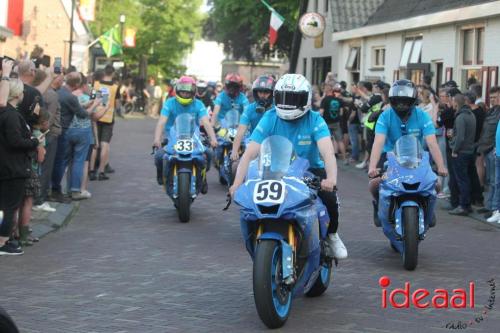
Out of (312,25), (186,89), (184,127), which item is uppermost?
(312,25)

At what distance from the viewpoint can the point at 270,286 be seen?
6613 mm

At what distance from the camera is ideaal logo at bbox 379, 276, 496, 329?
7695mm

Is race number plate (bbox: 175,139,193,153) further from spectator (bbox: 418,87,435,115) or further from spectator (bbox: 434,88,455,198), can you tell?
spectator (bbox: 418,87,435,115)

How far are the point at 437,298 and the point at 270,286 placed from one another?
2.00 metres

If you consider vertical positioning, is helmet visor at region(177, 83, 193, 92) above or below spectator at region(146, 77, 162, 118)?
below

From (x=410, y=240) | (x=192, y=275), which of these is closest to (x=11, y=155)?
(x=192, y=275)

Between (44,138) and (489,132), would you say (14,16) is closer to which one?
(489,132)

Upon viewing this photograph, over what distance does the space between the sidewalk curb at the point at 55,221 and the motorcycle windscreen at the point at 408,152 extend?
413 cm

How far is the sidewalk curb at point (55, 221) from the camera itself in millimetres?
11448

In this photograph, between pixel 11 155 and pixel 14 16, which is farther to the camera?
pixel 14 16

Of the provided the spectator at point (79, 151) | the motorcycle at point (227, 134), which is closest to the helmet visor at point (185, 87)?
the spectator at point (79, 151)

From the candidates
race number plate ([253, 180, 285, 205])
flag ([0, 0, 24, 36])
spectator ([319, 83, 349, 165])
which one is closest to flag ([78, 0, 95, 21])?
flag ([0, 0, 24, 36])

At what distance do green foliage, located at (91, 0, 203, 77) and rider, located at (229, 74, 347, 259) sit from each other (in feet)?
186

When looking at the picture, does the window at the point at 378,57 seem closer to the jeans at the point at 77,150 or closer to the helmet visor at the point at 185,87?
the jeans at the point at 77,150
